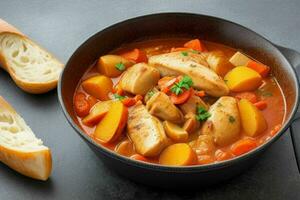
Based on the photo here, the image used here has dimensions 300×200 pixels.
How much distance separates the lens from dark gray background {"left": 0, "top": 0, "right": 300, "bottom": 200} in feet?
8.30

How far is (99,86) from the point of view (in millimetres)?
2764

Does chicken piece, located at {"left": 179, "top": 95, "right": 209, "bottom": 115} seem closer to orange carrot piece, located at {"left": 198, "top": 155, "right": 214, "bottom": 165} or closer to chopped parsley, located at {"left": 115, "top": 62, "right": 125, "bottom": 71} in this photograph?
orange carrot piece, located at {"left": 198, "top": 155, "right": 214, "bottom": 165}

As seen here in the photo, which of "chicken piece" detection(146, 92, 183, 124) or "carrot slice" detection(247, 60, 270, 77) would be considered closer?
"chicken piece" detection(146, 92, 183, 124)

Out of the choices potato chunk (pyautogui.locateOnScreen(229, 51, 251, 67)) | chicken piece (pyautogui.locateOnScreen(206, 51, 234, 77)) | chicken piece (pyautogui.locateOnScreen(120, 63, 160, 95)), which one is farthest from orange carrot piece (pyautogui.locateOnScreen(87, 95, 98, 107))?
potato chunk (pyautogui.locateOnScreen(229, 51, 251, 67))

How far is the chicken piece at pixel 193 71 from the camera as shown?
8.78ft

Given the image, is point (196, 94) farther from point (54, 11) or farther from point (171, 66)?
point (54, 11)

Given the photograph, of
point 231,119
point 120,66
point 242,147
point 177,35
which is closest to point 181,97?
point 231,119

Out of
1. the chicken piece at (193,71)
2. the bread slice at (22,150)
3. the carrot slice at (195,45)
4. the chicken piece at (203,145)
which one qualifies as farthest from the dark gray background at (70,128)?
the carrot slice at (195,45)

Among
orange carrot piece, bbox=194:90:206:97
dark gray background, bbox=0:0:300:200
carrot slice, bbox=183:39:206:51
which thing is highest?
carrot slice, bbox=183:39:206:51

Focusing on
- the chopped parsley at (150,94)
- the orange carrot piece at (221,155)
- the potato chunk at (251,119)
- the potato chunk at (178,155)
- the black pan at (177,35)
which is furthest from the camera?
the chopped parsley at (150,94)

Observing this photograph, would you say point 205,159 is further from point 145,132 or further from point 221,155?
point 145,132

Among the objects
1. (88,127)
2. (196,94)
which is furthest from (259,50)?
(88,127)

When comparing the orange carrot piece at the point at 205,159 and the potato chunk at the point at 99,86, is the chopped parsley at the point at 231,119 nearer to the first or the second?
the orange carrot piece at the point at 205,159

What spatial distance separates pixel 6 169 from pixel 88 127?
1.49 feet
